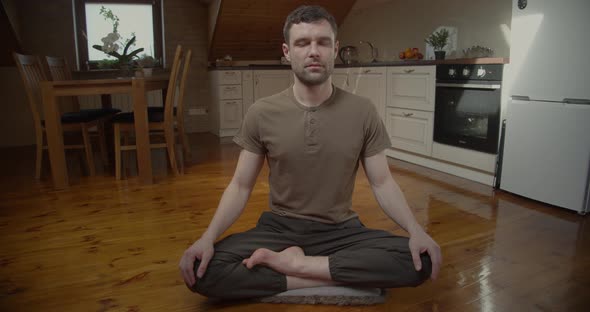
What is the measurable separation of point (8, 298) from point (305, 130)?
1.26m

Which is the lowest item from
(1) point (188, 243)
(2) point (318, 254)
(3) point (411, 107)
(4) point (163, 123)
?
(1) point (188, 243)

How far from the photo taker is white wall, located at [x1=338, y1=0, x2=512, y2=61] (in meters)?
3.54

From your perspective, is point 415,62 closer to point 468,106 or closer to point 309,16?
point 468,106

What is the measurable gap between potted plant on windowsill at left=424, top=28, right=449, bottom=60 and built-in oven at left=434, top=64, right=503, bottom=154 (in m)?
0.24

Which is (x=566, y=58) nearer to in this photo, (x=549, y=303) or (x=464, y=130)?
(x=464, y=130)

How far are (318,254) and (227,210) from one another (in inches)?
14.3

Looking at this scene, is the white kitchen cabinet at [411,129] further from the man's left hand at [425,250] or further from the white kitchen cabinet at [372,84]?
the man's left hand at [425,250]

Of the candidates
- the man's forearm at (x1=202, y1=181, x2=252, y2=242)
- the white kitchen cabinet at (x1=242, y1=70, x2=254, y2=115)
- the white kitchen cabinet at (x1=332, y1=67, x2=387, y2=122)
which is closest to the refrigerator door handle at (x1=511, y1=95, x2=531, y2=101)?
the white kitchen cabinet at (x1=332, y1=67, x2=387, y2=122)

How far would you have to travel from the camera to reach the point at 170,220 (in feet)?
8.16

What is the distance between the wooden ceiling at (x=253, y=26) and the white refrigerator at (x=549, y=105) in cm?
297

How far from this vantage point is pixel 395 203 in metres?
1.50

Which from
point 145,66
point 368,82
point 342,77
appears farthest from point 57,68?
point 368,82

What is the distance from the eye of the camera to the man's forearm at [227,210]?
1481 millimetres

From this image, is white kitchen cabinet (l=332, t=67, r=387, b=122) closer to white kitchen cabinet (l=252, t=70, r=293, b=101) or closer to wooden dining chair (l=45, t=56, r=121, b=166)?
white kitchen cabinet (l=252, t=70, r=293, b=101)
